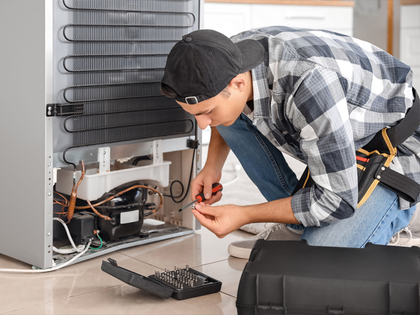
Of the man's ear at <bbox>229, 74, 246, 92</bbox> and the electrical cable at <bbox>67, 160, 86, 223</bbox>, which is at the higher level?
the man's ear at <bbox>229, 74, 246, 92</bbox>

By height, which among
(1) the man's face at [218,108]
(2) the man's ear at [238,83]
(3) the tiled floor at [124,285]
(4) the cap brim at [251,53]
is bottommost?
(3) the tiled floor at [124,285]

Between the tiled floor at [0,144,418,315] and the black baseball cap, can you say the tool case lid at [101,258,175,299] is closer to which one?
the tiled floor at [0,144,418,315]

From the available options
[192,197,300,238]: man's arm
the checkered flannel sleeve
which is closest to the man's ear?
the checkered flannel sleeve

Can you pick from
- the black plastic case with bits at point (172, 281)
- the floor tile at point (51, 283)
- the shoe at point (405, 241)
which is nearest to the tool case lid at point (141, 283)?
the black plastic case with bits at point (172, 281)

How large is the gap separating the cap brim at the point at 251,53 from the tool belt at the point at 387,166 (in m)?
0.35

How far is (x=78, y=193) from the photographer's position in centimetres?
142

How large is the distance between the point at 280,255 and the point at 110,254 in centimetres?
63

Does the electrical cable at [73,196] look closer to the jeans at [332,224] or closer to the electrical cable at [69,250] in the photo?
the electrical cable at [69,250]

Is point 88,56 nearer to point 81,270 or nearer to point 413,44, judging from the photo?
point 81,270

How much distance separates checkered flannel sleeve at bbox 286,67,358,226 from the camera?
1.01 metres

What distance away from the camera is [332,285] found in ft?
3.06

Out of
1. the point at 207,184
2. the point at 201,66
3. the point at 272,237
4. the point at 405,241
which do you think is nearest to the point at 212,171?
the point at 207,184

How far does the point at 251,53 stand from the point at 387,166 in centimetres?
42

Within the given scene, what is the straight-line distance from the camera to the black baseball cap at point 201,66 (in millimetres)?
985
